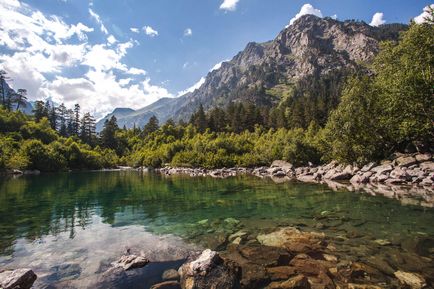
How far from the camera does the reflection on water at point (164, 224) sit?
1179 centimetres

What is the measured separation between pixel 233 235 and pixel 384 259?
6.63 metres

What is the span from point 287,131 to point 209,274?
264 ft

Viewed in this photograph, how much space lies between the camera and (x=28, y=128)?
104 m

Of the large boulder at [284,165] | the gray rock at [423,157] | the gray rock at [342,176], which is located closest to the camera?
the gray rock at [423,157]

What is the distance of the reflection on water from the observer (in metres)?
11.8

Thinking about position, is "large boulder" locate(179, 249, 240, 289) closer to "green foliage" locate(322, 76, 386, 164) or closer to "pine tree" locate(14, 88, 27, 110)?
"green foliage" locate(322, 76, 386, 164)

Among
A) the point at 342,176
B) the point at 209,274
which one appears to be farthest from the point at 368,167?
the point at 209,274

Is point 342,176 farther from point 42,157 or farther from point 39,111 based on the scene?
point 39,111

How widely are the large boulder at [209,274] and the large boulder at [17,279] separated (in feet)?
15.4

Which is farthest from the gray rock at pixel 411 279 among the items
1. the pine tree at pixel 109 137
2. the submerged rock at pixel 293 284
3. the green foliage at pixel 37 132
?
the pine tree at pixel 109 137

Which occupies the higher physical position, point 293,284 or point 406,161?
point 406,161

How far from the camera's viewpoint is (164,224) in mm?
17578

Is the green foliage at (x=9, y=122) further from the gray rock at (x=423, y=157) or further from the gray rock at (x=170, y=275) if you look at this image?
the gray rock at (x=423, y=157)

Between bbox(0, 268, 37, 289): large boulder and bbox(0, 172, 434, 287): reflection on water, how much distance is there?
2.57ft
